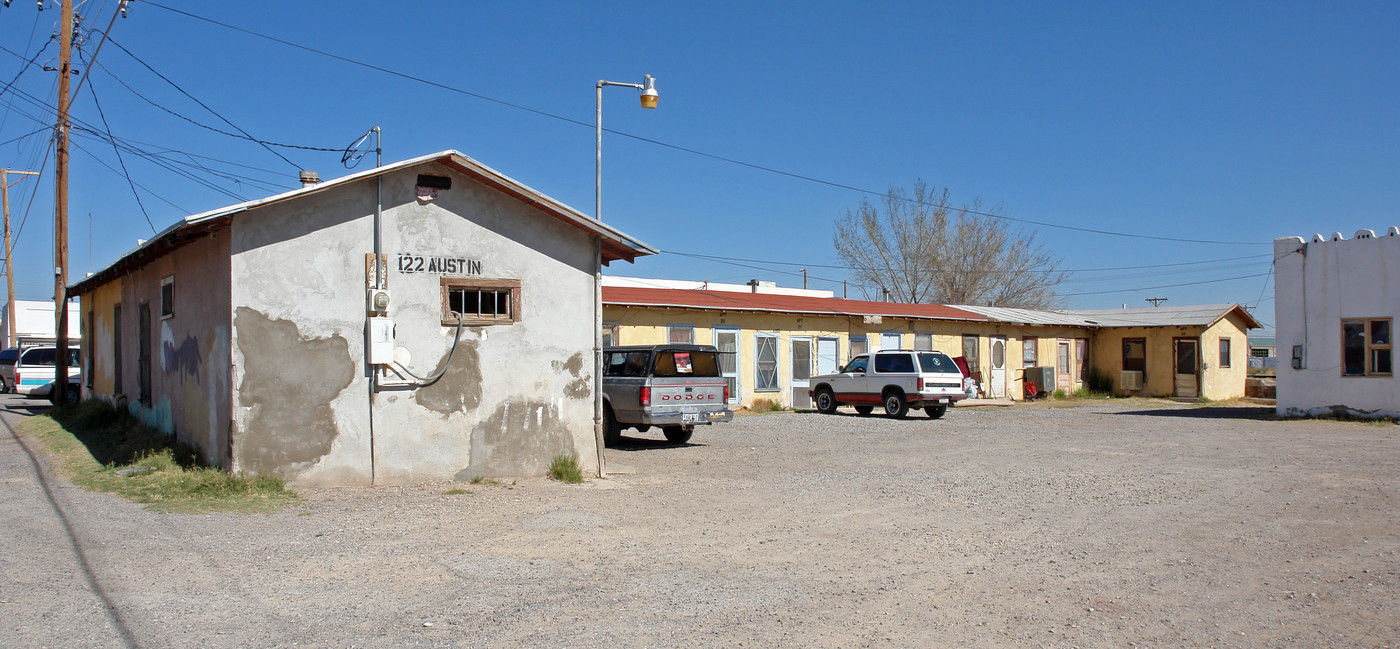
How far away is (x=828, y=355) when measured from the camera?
2922cm

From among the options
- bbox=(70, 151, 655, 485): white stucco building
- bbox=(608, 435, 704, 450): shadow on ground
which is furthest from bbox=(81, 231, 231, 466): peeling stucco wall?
bbox=(608, 435, 704, 450): shadow on ground

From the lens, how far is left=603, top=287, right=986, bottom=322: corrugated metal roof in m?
24.8

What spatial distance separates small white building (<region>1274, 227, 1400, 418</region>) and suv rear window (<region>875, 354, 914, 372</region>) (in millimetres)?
9191

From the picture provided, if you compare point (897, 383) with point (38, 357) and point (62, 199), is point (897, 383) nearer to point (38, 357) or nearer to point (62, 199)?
point (62, 199)

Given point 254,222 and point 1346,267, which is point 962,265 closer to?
point 1346,267

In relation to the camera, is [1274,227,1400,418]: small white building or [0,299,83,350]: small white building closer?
[1274,227,1400,418]: small white building

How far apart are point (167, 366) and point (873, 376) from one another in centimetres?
1621

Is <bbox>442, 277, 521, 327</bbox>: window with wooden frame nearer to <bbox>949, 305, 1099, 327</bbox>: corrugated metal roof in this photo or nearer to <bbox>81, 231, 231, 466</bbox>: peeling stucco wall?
<bbox>81, 231, 231, 466</bbox>: peeling stucco wall

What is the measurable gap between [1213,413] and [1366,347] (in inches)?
195

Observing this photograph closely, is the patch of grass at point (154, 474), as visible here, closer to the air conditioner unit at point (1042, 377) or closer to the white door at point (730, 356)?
the white door at point (730, 356)

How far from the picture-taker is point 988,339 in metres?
33.7

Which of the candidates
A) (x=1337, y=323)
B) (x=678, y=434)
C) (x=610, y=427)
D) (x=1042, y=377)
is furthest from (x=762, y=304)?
(x=1337, y=323)

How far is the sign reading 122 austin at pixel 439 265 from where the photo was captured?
38.6 feet

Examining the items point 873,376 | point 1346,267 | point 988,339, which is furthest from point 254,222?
point 988,339
